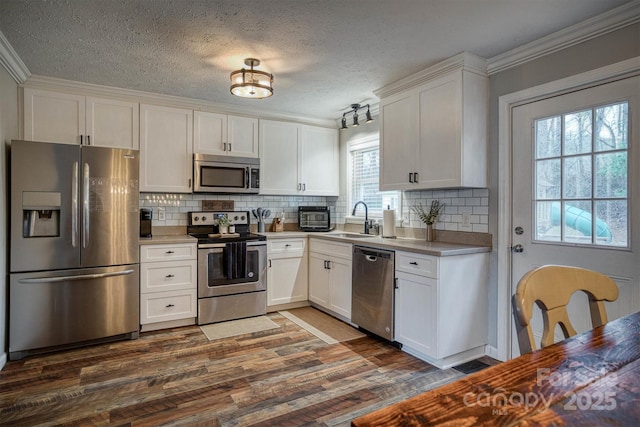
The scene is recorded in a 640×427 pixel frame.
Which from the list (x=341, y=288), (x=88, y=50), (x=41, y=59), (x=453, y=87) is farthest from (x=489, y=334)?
(x=41, y=59)

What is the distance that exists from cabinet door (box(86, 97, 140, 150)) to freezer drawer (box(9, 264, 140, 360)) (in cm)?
126

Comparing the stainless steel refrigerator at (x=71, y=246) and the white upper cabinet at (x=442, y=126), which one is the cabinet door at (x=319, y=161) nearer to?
the white upper cabinet at (x=442, y=126)

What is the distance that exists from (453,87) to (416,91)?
39 cm

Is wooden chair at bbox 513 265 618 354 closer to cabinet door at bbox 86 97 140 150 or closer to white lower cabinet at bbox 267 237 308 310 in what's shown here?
white lower cabinet at bbox 267 237 308 310

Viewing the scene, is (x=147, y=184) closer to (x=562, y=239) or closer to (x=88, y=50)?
(x=88, y=50)

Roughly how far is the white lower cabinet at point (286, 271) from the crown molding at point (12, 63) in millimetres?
2634

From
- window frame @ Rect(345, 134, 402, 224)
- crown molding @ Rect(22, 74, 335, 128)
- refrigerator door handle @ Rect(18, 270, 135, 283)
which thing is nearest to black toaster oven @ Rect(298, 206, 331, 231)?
window frame @ Rect(345, 134, 402, 224)

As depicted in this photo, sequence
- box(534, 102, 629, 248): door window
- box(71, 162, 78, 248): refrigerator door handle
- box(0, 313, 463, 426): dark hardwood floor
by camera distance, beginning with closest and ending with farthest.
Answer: box(0, 313, 463, 426): dark hardwood floor, box(534, 102, 629, 248): door window, box(71, 162, 78, 248): refrigerator door handle

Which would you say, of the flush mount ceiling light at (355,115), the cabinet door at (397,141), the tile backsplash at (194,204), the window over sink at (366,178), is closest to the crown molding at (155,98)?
the flush mount ceiling light at (355,115)

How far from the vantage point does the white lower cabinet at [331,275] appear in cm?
353

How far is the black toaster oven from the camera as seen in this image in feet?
15.3

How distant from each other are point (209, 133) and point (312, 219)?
1.66m

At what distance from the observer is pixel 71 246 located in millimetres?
2963

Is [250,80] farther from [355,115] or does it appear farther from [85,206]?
[85,206]
